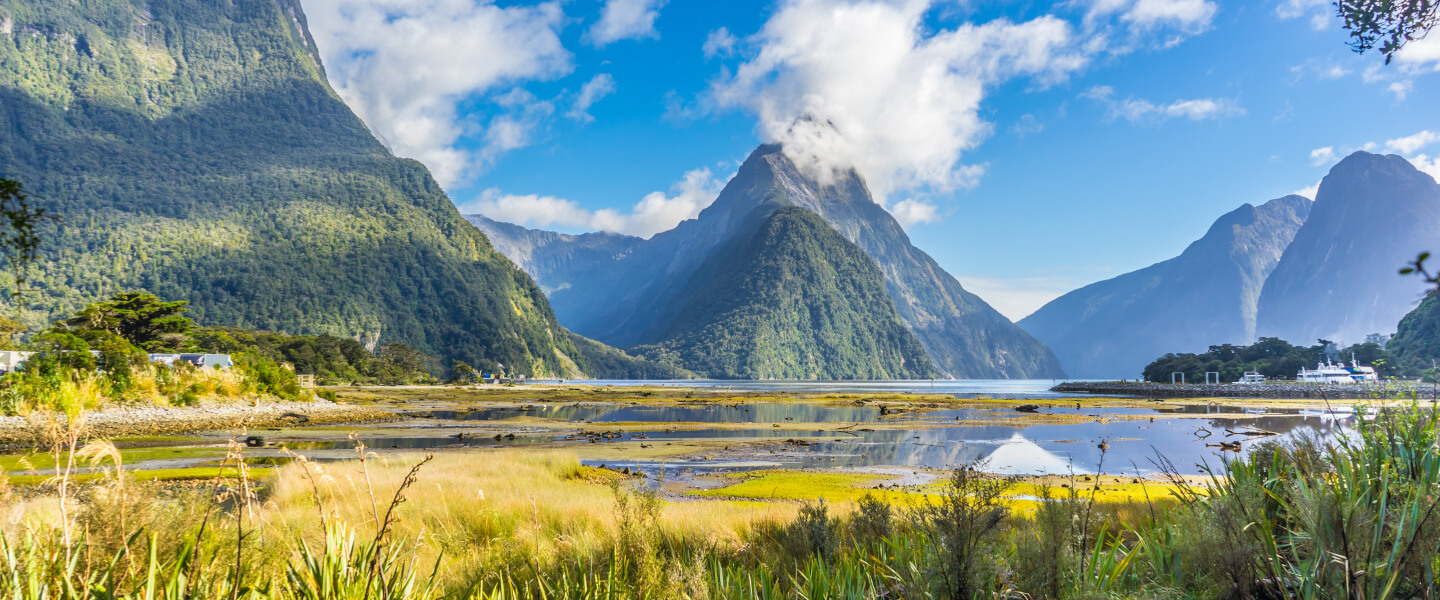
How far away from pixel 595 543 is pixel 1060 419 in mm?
39359

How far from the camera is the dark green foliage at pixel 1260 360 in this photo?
3607 inches

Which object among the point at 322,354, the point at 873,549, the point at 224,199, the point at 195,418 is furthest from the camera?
the point at 224,199

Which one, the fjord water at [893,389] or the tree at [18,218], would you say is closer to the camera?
the tree at [18,218]

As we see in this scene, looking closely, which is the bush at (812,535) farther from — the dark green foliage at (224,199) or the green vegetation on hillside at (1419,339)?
the dark green foliage at (224,199)

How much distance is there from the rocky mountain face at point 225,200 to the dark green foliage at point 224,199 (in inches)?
16.4

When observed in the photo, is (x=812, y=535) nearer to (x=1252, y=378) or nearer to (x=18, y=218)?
(x=18, y=218)

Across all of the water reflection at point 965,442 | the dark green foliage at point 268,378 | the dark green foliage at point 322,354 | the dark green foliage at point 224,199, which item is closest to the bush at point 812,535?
the water reflection at point 965,442

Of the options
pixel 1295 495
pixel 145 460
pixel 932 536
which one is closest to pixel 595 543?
pixel 932 536

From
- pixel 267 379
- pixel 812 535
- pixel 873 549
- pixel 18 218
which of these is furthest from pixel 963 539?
pixel 267 379

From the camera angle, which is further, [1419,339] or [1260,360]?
[1260,360]

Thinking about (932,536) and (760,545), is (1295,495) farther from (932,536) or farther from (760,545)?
(760,545)

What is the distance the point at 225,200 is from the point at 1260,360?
616ft

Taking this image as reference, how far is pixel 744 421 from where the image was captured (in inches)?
Result: 1558

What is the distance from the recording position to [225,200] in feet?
466
